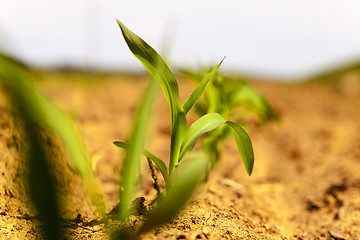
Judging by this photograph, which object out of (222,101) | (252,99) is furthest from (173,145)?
(252,99)

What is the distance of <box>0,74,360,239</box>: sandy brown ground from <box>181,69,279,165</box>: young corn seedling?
16cm

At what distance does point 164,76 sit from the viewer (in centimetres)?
90

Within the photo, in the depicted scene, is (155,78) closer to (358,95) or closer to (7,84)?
(7,84)

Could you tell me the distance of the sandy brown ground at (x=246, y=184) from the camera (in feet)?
3.00

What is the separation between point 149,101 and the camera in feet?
2.38

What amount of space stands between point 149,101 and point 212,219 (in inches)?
16.6

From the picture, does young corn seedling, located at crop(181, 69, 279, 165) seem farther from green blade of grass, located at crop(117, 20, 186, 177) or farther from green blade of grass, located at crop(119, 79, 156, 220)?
green blade of grass, located at crop(119, 79, 156, 220)

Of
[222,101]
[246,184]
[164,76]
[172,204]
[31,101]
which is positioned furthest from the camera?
[246,184]

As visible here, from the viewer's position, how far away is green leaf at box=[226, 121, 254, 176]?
93cm

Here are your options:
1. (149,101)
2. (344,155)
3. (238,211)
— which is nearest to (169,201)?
(149,101)

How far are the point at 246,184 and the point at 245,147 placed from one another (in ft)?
3.23

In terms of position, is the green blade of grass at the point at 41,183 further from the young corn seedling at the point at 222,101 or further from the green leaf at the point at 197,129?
the young corn seedling at the point at 222,101

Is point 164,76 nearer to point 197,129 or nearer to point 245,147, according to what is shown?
point 197,129

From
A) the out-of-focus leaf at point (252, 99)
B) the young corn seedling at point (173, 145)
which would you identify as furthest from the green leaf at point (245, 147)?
the out-of-focus leaf at point (252, 99)
